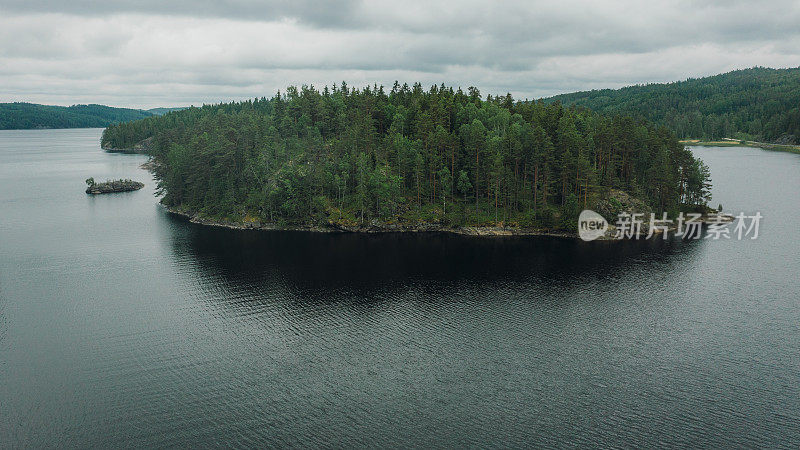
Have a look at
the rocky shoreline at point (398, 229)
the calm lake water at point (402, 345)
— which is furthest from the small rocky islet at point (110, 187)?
the calm lake water at point (402, 345)

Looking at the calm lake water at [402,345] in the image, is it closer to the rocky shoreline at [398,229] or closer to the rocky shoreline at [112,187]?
the rocky shoreline at [398,229]

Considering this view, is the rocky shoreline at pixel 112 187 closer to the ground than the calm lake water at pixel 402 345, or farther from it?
farther from it

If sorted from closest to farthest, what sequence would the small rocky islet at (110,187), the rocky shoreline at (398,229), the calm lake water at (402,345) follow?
the calm lake water at (402,345) → the rocky shoreline at (398,229) → the small rocky islet at (110,187)

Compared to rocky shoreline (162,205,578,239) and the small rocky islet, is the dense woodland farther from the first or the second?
the small rocky islet

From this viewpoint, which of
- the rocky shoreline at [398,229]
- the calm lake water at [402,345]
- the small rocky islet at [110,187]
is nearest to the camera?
the calm lake water at [402,345]

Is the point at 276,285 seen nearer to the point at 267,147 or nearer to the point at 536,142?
the point at 267,147

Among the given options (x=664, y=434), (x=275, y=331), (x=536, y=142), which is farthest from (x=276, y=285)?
(x=536, y=142)
